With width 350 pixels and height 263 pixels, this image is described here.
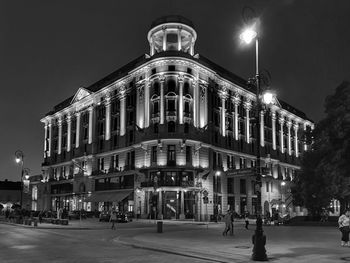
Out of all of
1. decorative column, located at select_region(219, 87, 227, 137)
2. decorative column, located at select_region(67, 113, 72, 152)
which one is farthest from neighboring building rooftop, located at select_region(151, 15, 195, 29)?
decorative column, located at select_region(67, 113, 72, 152)

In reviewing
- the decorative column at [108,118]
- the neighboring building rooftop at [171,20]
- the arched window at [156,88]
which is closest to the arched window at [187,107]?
the arched window at [156,88]

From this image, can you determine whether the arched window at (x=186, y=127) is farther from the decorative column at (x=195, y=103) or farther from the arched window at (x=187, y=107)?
the arched window at (x=187, y=107)

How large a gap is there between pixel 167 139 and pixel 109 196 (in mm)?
14770

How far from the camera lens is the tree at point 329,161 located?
35.9 m

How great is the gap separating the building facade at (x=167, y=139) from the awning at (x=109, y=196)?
0.22 metres

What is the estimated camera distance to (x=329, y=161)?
38625 mm

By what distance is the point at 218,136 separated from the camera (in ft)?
221

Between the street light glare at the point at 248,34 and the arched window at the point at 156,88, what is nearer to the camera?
the street light glare at the point at 248,34

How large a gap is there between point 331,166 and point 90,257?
26.9m

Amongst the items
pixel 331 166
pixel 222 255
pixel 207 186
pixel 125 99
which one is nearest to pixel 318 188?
pixel 331 166

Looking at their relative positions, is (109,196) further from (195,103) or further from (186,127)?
(195,103)

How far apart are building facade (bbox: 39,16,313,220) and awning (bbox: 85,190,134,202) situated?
22cm

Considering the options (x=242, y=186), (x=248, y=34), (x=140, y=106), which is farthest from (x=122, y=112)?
(x=248, y=34)

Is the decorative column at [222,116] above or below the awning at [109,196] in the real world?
above
